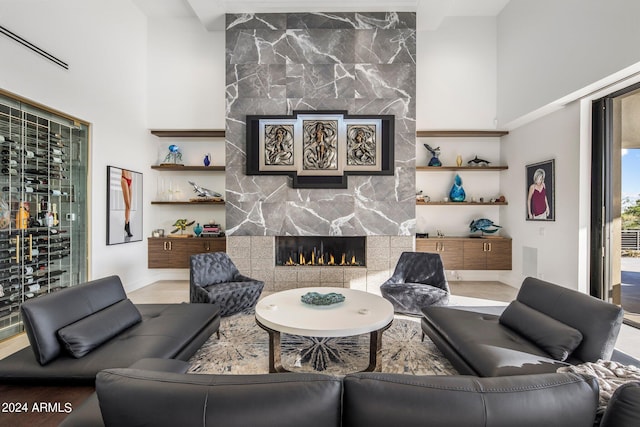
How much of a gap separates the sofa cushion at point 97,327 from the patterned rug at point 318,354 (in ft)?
2.06

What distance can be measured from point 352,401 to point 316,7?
5332 mm

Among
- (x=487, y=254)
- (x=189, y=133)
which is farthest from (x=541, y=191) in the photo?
(x=189, y=133)

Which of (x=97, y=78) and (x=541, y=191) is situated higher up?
(x=97, y=78)

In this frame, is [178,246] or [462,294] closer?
[462,294]

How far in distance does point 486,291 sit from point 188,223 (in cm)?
523

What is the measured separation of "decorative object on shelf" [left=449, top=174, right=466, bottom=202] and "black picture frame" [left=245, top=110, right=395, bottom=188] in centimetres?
147

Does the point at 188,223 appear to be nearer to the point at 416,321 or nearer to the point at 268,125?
the point at 268,125

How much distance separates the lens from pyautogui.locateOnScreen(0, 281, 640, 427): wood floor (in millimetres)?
1705

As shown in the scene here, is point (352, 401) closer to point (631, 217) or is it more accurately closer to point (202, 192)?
point (631, 217)

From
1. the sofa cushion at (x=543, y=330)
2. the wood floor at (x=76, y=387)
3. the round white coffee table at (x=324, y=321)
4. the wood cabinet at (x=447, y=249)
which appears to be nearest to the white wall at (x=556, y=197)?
the wood floor at (x=76, y=387)

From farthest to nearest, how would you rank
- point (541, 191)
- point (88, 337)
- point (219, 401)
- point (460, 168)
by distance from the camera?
1. point (460, 168)
2. point (541, 191)
3. point (88, 337)
4. point (219, 401)

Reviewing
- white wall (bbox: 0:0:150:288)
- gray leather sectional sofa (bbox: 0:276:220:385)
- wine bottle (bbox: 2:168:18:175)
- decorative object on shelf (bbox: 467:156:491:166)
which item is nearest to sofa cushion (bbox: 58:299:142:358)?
gray leather sectional sofa (bbox: 0:276:220:385)

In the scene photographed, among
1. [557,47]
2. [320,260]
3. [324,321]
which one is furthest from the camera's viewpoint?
[320,260]

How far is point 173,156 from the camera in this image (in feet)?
18.0
